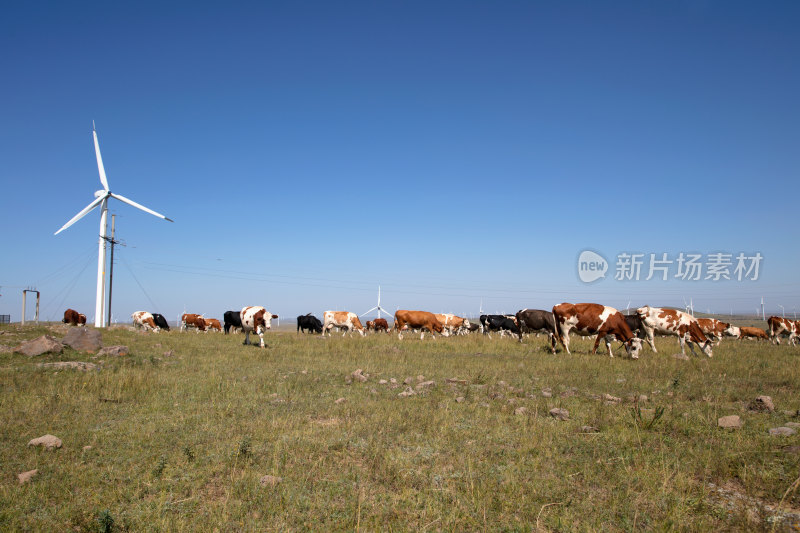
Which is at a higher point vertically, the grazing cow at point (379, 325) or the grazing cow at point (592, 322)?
the grazing cow at point (592, 322)

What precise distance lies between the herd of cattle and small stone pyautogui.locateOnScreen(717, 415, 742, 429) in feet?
31.9

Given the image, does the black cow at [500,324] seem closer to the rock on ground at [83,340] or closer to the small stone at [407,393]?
the rock on ground at [83,340]

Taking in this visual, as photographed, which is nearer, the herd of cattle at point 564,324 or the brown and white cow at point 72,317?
the herd of cattle at point 564,324

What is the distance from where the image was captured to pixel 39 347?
13422mm

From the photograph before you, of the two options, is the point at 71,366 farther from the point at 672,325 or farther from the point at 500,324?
the point at 500,324

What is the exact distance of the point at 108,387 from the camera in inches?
368

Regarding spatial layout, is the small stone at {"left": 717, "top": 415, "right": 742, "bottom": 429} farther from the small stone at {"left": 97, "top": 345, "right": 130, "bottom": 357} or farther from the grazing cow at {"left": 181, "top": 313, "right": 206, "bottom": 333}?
the grazing cow at {"left": 181, "top": 313, "right": 206, "bottom": 333}

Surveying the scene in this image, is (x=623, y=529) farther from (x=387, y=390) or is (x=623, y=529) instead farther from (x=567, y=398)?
(x=387, y=390)

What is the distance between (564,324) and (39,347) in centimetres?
1929

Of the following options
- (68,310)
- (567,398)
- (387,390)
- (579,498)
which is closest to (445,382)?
(387,390)

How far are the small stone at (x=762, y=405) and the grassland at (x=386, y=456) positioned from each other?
188 millimetres

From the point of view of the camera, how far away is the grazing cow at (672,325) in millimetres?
18513

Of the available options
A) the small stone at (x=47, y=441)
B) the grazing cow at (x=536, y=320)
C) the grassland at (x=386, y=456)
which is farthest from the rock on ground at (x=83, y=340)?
the grazing cow at (x=536, y=320)

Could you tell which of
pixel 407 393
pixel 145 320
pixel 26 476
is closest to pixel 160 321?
pixel 145 320
